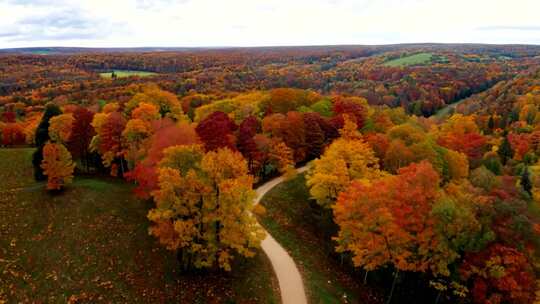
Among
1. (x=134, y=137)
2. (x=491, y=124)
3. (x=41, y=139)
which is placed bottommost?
(x=491, y=124)

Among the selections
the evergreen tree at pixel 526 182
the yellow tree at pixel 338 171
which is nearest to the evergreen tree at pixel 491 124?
the evergreen tree at pixel 526 182

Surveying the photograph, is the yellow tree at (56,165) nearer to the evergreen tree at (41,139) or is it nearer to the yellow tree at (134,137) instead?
the evergreen tree at (41,139)

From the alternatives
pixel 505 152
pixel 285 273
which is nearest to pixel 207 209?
pixel 285 273

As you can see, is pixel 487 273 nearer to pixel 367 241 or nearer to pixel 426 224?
pixel 426 224

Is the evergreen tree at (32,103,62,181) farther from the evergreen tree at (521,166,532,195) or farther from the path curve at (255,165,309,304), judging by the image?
the evergreen tree at (521,166,532,195)

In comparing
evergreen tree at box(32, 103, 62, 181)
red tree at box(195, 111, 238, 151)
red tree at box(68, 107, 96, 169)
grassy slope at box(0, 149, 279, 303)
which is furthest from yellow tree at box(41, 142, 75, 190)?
red tree at box(195, 111, 238, 151)

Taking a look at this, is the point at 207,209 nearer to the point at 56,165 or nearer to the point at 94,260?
the point at 94,260

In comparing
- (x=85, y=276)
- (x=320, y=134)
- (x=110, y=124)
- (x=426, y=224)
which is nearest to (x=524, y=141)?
(x=320, y=134)
